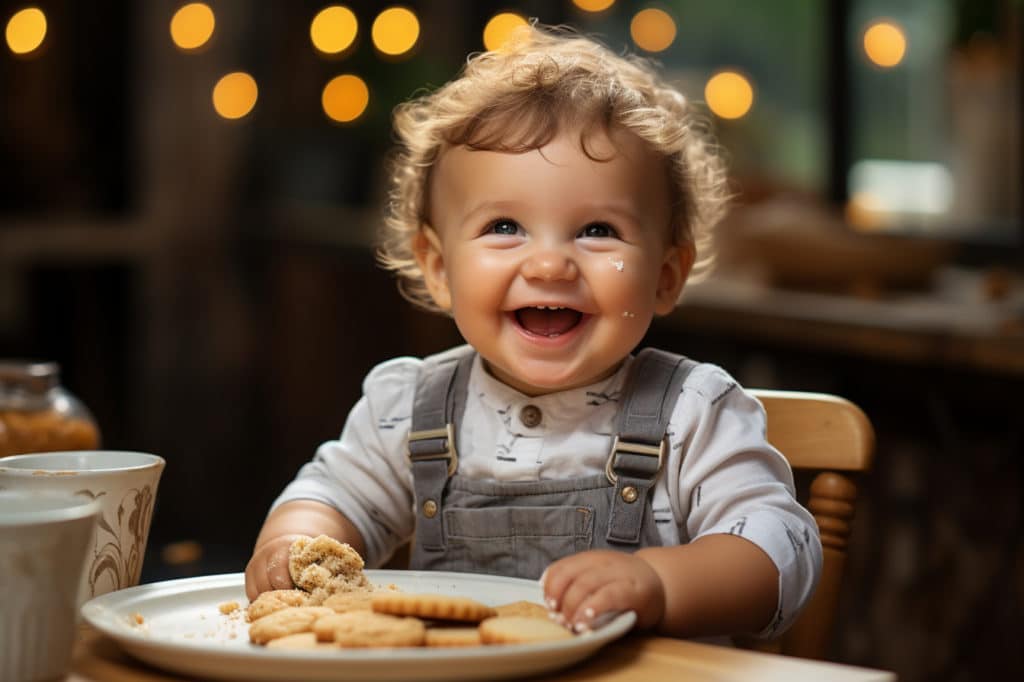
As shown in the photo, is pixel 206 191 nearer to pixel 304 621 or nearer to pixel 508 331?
pixel 508 331

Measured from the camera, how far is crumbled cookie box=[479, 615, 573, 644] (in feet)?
2.61

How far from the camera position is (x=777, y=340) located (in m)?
2.83

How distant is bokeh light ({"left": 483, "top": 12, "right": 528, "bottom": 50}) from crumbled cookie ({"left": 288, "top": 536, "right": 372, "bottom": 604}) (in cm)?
372

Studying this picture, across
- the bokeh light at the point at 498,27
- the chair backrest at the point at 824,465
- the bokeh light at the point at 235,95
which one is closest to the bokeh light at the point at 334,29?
the bokeh light at the point at 235,95

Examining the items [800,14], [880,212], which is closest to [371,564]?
[880,212]

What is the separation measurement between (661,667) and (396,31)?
4262 millimetres

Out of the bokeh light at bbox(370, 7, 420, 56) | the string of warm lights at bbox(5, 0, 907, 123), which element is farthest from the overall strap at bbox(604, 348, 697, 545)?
the bokeh light at bbox(370, 7, 420, 56)

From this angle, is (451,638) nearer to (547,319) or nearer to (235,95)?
(547,319)

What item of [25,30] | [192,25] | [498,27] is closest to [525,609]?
[25,30]

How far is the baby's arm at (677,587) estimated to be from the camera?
0.87 m

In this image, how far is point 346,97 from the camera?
5.00m

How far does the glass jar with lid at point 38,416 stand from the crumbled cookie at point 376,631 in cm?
73

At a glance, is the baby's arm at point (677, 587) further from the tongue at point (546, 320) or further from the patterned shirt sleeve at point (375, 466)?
the patterned shirt sleeve at point (375, 466)

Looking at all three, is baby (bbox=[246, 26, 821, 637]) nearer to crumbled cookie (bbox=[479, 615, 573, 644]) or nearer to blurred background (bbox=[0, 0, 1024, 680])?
crumbled cookie (bbox=[479, 615, 573, 644])
